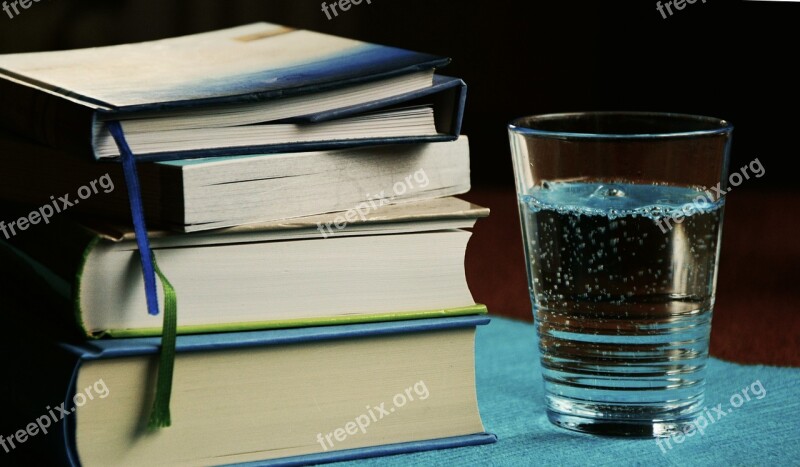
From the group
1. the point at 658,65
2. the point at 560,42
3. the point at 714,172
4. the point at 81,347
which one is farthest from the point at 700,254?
the point at 560,42

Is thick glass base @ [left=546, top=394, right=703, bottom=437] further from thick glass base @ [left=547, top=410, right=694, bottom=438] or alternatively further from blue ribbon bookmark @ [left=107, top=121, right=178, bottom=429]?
blue ribbon bookmark @ [left=107, top=121, right=178, bottom=429]

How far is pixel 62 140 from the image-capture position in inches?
23.2

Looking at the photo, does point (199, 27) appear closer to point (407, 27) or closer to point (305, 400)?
point (407, 27)

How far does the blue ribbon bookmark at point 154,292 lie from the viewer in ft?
1.86

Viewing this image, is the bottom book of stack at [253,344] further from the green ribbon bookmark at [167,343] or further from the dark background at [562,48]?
the dark background at [562,48]

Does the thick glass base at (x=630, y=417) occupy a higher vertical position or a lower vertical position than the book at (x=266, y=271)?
lower

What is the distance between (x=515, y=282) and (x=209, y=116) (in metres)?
0.81

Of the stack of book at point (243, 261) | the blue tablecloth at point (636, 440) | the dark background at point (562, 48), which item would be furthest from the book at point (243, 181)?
the dark background at point (562, 48)

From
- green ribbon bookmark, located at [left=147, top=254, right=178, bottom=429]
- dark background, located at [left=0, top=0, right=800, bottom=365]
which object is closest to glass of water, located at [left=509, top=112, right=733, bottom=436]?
green ribbon bookmark, located at [left=147, top=254, right=178, bottom=429]

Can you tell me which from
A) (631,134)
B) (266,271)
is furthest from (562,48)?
(266,271)

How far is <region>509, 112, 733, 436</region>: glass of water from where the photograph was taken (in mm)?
627

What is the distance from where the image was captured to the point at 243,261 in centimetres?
61

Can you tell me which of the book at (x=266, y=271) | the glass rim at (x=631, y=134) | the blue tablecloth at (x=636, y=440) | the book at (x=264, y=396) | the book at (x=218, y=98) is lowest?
the blue tablecloth at (x=636, y=440)

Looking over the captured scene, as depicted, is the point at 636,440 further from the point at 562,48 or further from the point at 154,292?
the point at 562,48
